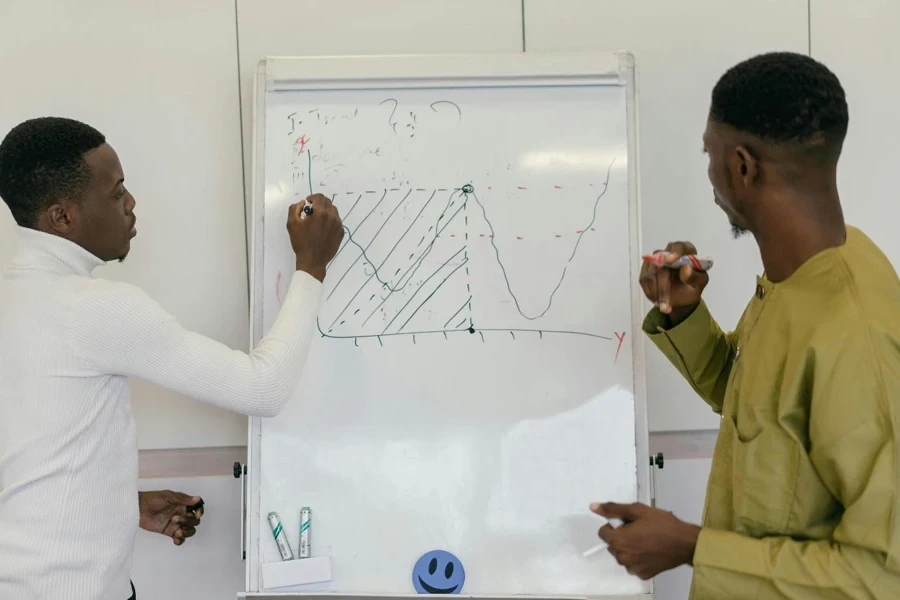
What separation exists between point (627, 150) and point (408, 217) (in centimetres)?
46

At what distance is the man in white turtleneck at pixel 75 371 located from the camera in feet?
4.01

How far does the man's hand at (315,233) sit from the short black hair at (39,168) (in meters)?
0.37

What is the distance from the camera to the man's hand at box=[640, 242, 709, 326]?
50.1 inches

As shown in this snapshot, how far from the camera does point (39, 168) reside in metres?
1.27

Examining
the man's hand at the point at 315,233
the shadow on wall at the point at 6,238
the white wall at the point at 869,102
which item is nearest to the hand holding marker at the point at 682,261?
the man's hand at the point at 315,233

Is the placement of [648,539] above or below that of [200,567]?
above

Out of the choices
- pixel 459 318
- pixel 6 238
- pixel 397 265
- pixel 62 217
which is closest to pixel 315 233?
pixel 397 265

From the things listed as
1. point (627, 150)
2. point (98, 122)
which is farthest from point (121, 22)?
point (627, 150)

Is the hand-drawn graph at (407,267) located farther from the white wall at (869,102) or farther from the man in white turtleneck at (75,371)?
the white wall at (869,102)

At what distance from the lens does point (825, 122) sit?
100 cm

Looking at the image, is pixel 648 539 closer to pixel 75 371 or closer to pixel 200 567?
pixel 75 371

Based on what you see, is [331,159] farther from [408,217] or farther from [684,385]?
[684,385]

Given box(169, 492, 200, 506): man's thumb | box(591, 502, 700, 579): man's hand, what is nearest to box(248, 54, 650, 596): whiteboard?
box(169, 492, 200, 506): man's thumb

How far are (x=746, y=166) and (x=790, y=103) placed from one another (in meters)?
0.09
